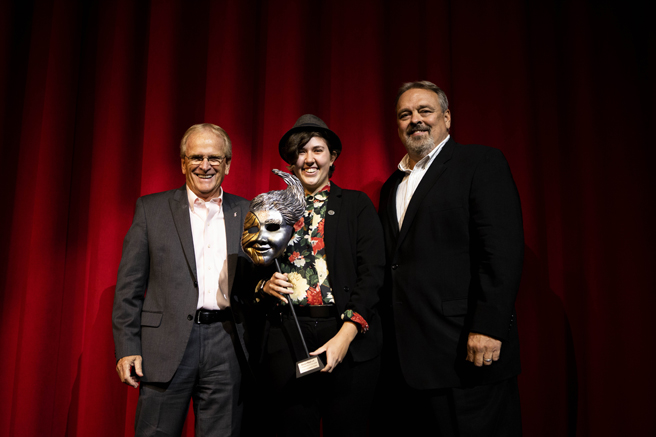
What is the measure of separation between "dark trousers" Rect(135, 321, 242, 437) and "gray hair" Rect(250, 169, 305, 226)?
704 mm

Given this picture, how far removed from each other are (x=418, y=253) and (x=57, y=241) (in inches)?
99.6

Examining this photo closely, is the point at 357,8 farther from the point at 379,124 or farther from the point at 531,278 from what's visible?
the point at 531,278

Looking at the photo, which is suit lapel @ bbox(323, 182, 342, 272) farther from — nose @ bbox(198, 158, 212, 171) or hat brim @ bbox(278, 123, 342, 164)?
nose @ bbox(198, 158, 212, 171)

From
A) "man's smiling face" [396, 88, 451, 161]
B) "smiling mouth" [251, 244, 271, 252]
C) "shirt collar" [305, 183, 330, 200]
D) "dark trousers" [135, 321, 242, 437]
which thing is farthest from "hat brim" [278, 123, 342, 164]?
Answer: "dark trousers" [135, 321, 242, 437]

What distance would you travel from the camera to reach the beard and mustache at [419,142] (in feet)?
6.26

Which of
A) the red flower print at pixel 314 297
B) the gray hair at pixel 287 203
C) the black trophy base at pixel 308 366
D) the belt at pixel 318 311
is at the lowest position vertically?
the black trophy base at pixel 308 366

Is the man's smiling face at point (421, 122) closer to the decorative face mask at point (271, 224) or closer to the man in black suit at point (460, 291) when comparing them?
the man in black suit at point (460, 291)

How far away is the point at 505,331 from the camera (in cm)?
146

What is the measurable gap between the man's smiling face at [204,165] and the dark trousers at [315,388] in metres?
0.84

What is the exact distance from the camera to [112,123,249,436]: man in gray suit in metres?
1.75

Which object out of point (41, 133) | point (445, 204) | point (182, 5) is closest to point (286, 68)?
point (182, 5)

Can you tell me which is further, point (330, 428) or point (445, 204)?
Answer: point (445, 204)

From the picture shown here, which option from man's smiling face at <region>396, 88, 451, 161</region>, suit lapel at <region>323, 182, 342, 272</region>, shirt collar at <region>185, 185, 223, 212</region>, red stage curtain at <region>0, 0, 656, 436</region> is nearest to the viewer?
suit lapel at <region>323, 182, 342, 272</region>

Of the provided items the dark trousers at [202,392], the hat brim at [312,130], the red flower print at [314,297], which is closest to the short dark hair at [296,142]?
the hat brim at [312,130]
